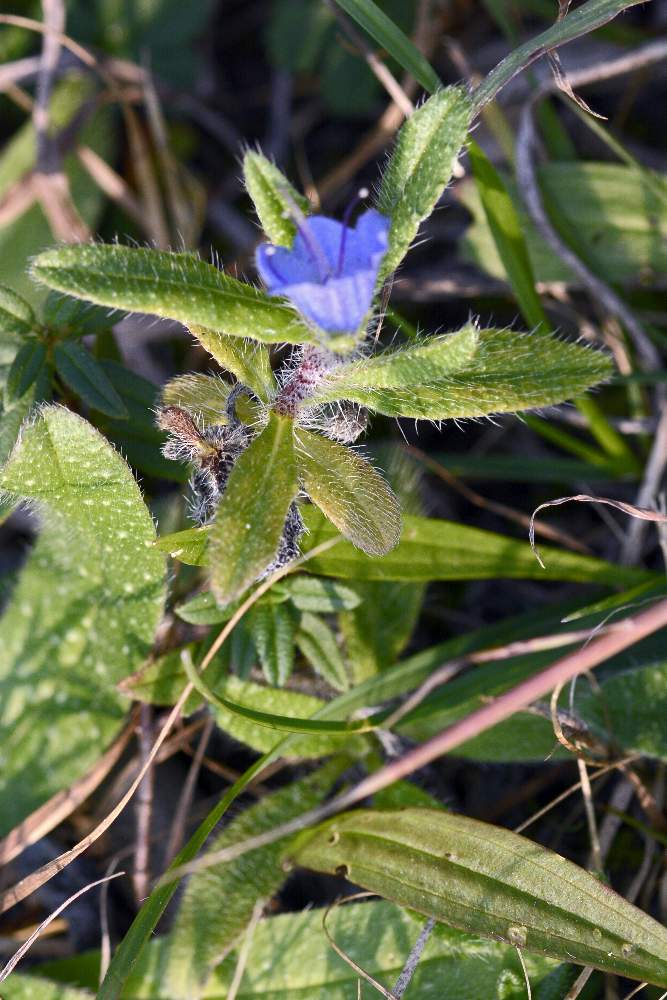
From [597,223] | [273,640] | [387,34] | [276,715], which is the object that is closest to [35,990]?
[276,715]

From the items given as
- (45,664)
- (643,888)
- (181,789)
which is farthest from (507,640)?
(45,664)

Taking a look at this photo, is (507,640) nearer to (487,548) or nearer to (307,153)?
(487,548)

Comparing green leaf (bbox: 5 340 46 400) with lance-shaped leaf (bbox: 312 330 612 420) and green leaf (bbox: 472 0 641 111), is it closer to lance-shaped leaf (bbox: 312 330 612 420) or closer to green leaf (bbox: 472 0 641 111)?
lance-shaped leaf (bbox: 312 330 612 420)

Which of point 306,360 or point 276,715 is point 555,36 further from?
point 276,715

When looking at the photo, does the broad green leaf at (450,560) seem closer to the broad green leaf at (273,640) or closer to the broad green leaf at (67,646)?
the broad green leaf at (273,640)

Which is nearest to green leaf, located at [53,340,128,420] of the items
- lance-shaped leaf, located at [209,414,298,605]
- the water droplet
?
lance-shaped leaf, located at [209,414,298,605]

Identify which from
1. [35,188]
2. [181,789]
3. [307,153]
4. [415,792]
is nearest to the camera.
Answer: [415,792]

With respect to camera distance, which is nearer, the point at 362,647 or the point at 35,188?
the point at 362,647
